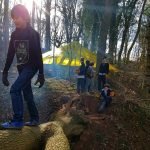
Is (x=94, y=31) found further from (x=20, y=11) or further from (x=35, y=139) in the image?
(x=35, y=139)

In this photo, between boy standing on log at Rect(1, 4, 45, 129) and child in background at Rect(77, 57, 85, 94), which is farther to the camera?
child in background at Rect(77, 57, 85, 94)

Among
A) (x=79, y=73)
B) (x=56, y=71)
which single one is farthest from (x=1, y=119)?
(x=56, y=71)

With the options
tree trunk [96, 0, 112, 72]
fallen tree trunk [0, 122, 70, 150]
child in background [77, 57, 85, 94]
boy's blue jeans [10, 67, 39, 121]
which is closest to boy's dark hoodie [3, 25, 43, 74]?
boy's blue jeans [10, 67, 39, 121]

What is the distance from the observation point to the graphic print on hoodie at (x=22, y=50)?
5996 millimetres

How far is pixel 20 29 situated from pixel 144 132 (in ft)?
21.3

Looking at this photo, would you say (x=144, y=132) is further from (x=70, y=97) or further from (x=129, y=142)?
(x=70, y=97)

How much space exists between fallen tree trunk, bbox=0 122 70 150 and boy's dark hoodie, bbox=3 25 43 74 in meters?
1.10

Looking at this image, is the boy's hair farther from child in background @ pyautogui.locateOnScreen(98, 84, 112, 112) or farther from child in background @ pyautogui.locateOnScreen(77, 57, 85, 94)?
child in background @ pyautogui.locateOnScreen(77, 57, 85, 94)

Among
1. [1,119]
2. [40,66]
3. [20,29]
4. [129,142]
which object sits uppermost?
[20,29]

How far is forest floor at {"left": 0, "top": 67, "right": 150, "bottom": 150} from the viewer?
30.1ft

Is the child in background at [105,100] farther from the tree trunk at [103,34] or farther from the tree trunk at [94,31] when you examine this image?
the tree trunk at [94,31]

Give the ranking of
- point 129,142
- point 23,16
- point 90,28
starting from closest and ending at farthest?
point 23,16 → point 129,142 → point 90,28

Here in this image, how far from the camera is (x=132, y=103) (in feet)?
39.1

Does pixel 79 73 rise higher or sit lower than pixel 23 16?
lower
